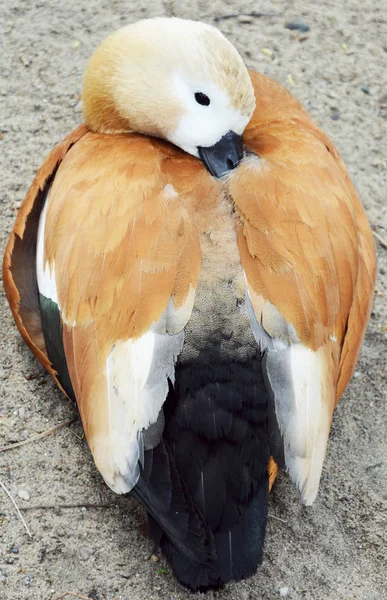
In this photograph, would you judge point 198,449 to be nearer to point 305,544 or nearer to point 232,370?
point 232,370

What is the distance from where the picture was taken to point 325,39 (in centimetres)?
412

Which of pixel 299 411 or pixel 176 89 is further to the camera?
pixel 176 89

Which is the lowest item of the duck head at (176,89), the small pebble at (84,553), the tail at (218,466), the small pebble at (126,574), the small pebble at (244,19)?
the small pebble at (126,574)

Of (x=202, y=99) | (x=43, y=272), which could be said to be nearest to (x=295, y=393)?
(x=43, y=272)

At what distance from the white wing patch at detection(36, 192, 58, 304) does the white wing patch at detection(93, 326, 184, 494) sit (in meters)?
0.42

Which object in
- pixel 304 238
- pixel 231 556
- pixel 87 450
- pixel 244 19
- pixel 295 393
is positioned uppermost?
pixel 304 238

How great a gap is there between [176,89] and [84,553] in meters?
1.48

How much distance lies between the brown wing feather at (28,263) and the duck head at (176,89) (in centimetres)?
19

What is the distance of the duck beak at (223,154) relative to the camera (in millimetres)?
2510

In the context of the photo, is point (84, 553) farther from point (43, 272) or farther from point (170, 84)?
point (170, 84)

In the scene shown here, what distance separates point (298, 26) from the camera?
13.6 feet

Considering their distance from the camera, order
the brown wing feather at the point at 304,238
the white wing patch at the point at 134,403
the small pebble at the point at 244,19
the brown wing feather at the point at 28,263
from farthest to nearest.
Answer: the small pebble at the point at 244,19
the brown wing feather at the point at 28,263
the brown wing feather at the point at 304,238
the white wing patch at the point at 134,403

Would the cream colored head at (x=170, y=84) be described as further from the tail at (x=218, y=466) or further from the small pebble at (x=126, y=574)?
the small pebble at (x=126, y=574)

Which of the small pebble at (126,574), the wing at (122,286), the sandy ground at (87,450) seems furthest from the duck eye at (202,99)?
the small pebble at (126,574)
